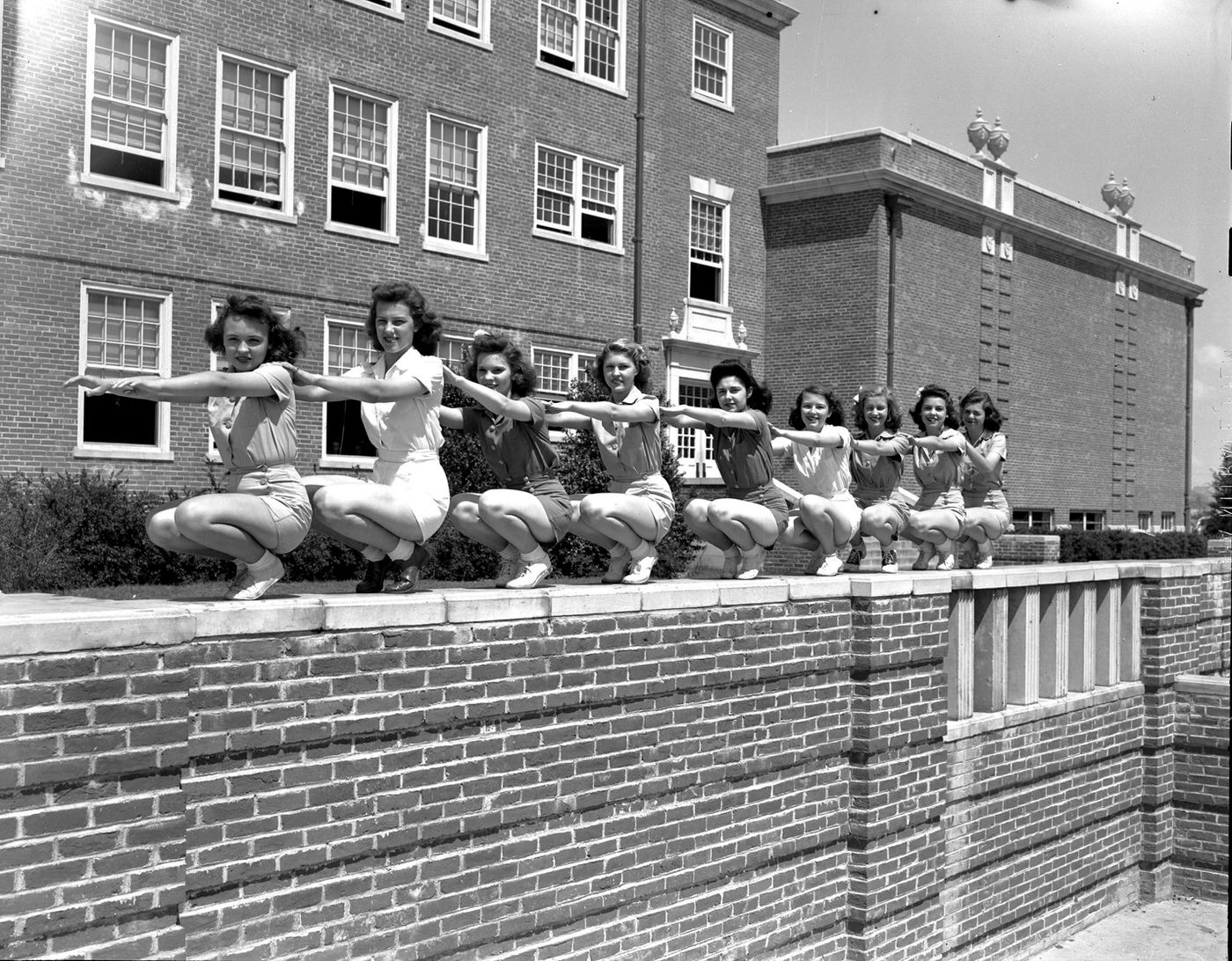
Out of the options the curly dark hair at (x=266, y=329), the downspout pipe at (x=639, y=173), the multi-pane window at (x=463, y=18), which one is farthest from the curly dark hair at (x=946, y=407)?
the downspout pipe at (x=639, y=173)

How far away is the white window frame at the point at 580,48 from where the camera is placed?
73.2 ft

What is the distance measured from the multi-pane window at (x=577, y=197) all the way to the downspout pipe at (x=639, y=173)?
16.4 inches

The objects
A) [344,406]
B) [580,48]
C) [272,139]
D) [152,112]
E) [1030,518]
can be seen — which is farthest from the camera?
[1030,518]

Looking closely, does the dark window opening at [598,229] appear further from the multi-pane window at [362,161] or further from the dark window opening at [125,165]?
the dark window opening at [125,165]

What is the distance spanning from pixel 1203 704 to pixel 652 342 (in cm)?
1438

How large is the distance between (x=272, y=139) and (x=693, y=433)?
10.3 m

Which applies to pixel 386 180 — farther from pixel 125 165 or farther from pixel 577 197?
pixel 577 197

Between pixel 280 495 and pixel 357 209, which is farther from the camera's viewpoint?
pixel 357 209

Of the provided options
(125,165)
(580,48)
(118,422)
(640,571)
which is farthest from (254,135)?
(640,571)

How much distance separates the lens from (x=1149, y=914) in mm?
11555

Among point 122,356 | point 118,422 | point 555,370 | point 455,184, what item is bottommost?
point 118,422

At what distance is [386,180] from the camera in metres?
19.9

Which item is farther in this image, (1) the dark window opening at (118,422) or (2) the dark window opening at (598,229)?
(2) the dark window opening at (598,229)

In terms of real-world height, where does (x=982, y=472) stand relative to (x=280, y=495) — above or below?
above
